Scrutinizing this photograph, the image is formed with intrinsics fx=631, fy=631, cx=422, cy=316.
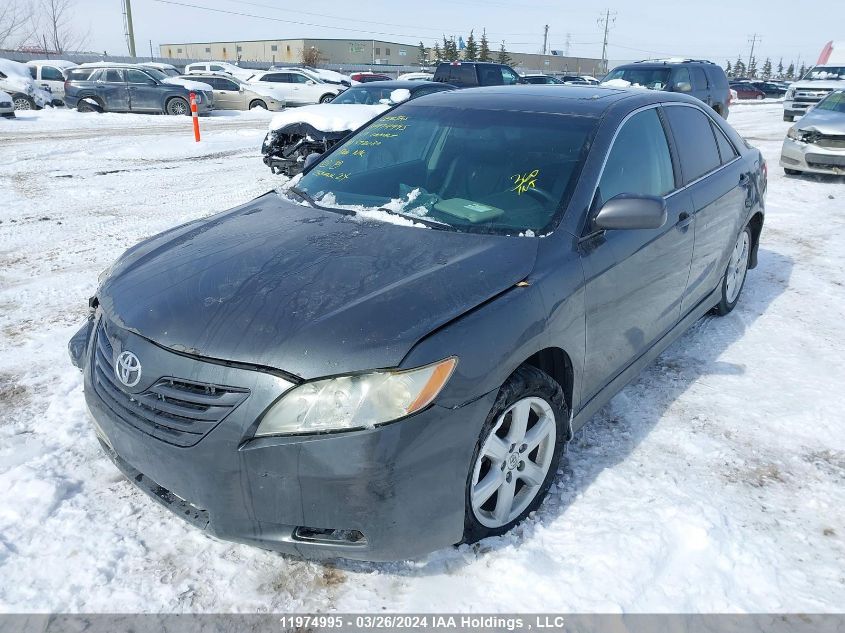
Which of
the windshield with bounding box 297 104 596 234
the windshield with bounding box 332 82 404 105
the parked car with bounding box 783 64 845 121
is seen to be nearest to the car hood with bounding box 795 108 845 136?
the windshield with bounding box 332 82 404 105

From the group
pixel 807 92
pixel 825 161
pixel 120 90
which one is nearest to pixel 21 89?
pixel 120 90

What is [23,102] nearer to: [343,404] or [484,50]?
[343,404]

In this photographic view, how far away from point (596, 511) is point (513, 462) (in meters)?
0.52

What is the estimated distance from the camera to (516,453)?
8.32 ft

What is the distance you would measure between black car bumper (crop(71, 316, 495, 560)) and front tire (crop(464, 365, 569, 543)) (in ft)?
0.44

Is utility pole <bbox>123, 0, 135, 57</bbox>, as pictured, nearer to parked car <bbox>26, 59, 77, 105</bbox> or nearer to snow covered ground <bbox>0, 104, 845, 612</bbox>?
parked car <bbox>26, 59, 77, 105</bbox>

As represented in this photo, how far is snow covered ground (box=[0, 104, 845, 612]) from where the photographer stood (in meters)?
2.31

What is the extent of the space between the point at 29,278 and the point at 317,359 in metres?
4.61

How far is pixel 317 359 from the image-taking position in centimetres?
204

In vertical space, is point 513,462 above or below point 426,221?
below

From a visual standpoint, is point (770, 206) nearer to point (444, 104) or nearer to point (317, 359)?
point (444, 104)

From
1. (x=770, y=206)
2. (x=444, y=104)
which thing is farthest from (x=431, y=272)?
(x=770, y=206)

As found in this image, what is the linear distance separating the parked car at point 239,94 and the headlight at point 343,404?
24.5 m

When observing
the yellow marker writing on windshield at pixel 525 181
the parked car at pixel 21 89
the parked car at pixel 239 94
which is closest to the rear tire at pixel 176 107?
the parked car at pixel 239 94
